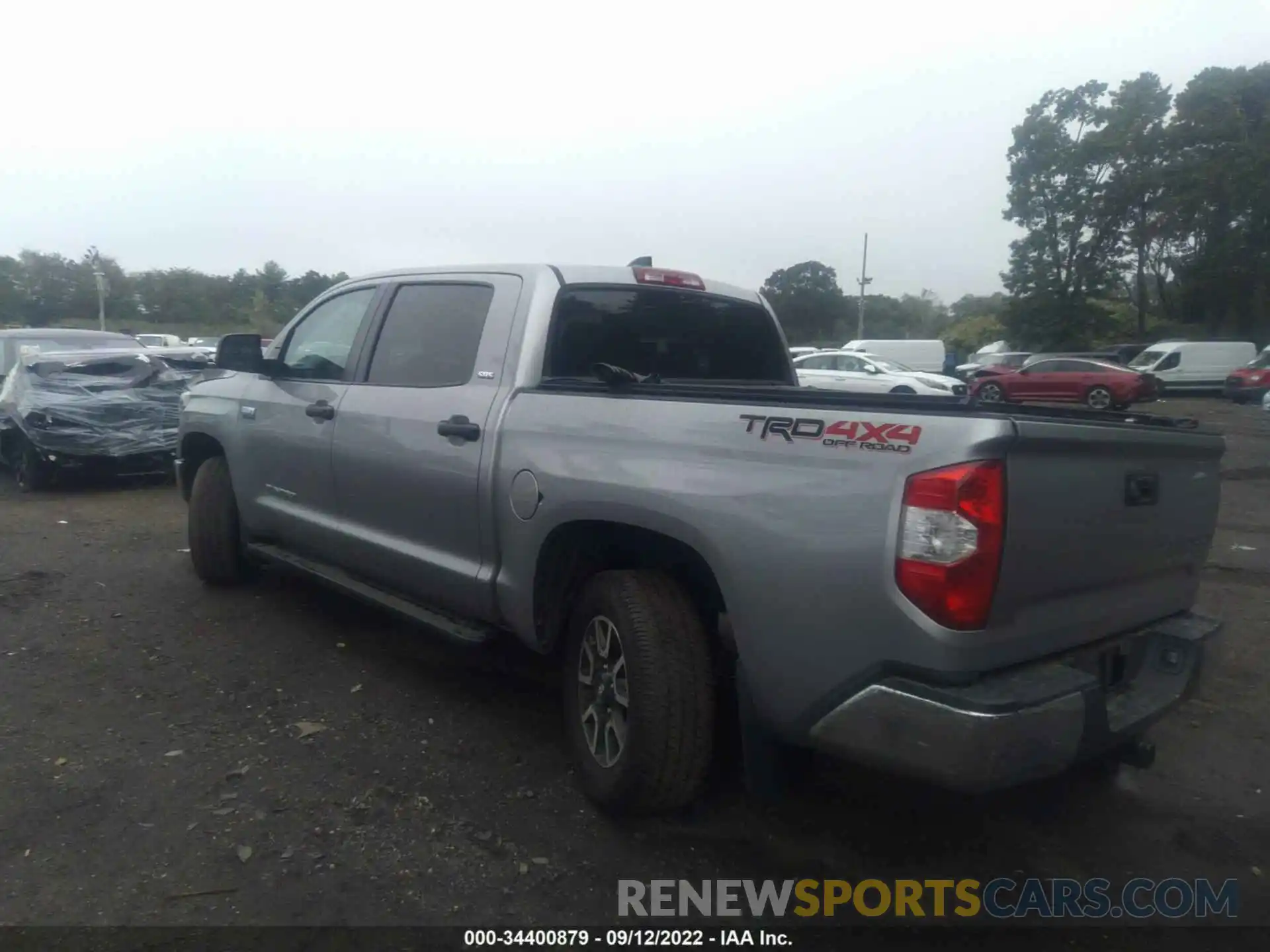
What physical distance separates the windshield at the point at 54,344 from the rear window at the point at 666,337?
9.09m

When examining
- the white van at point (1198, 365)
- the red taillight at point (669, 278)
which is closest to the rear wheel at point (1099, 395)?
the white van at point (1198, 365)

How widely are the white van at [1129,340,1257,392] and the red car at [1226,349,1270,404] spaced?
17.5 ft

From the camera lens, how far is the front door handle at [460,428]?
3.83 meters

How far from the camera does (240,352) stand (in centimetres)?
517

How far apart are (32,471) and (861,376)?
16.2 meters

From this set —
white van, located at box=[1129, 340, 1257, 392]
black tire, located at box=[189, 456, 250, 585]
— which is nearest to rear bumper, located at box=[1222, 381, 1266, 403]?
white van, located at box=[1129, 340, 1257, 392]

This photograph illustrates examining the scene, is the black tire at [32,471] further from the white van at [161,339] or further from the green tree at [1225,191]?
the green tree at [1225,191]

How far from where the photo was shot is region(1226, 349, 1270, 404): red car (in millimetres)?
24766

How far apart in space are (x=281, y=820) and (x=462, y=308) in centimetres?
210

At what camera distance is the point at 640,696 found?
309cm

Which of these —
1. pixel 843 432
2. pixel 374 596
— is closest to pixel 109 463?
pixel 374 596

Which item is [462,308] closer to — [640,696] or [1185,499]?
[640,696]

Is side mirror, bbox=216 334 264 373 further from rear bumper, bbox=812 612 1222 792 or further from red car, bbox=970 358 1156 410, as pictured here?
red car, bbox=970 358 1156 410

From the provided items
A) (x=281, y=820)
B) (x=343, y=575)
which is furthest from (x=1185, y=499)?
(x=343, y=575)
